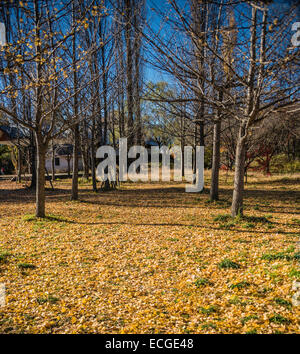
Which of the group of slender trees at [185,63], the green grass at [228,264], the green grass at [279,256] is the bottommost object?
the green grass at [228,264]

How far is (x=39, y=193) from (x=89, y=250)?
11.7 ft

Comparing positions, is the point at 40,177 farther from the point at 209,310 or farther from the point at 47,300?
the point at 209,310

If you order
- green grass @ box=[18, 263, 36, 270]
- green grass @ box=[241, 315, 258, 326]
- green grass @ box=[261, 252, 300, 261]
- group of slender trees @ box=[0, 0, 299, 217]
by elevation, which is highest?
group of slender trees @ box=[0, 0, 299, 217]

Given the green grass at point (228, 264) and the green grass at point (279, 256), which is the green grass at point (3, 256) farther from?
the green grass at point (279, 256)

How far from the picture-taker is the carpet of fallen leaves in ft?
10.5

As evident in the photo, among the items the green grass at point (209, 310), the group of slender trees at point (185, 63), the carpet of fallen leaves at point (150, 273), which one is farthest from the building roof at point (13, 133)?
the green grass at point (209, 310)

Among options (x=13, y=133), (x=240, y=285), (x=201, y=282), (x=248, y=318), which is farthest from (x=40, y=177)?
(x=13, y=133)

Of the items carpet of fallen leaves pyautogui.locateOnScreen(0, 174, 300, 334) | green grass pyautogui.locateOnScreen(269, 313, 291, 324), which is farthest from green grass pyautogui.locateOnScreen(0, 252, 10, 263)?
green grass pyautogui.locateOnScreen(269, 313, 291, 324)

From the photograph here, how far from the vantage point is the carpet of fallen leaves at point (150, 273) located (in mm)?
3205

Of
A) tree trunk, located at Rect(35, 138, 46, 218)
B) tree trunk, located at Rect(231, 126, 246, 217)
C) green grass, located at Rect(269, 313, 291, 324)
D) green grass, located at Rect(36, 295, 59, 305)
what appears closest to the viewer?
green grass, located at Rect(269, 313, 291, 324)

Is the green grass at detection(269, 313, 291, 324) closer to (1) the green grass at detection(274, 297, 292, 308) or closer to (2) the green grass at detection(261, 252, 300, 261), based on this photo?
(1) the green grass at detection(274, 297, 292, 308)

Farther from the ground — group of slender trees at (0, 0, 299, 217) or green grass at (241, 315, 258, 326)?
group of slender trees at (0, 0, 299, 217)

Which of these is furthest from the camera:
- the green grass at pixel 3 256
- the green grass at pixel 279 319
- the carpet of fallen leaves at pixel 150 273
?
the green grass at pixel 3 256

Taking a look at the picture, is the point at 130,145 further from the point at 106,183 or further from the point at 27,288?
the point at 27,288
